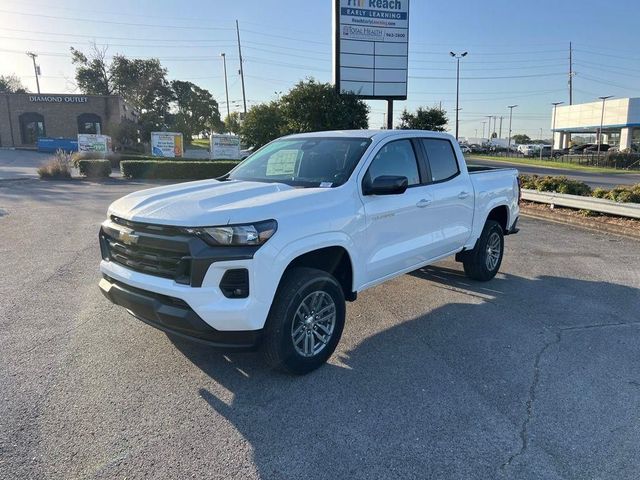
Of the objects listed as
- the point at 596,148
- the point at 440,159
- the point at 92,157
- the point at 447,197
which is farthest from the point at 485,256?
the point at 596,148

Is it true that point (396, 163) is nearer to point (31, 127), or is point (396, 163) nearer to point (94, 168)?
point (94, 168)

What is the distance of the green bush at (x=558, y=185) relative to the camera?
1208cm

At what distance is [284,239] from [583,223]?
9.34 m

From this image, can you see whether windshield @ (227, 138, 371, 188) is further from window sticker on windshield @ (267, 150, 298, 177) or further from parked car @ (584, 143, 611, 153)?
parked car @ (584, 143, 611, 153)

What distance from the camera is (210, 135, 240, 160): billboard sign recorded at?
29234 mm

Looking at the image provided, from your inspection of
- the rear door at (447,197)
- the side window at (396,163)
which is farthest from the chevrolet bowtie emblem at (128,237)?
the rear door at (447,197)

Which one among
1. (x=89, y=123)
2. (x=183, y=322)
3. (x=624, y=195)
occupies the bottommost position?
(x=183, y=322)

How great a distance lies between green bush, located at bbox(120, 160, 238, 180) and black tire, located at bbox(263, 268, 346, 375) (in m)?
20.0

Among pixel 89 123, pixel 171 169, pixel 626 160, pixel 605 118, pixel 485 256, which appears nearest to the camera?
pixel 485 256

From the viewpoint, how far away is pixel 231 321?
10.3 ft

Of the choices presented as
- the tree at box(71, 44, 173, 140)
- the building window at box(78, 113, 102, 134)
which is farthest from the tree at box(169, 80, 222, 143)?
the building window at box(78, 113, 102, 134)

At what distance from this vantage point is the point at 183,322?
3.21 m

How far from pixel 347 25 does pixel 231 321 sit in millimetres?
16258

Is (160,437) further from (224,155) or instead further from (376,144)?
(224,155)
